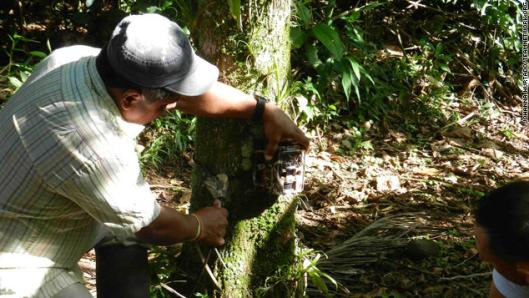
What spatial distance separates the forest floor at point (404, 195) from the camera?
3.69 metres

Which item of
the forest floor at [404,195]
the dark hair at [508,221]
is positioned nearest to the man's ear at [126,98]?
the dark hair at [508,221]

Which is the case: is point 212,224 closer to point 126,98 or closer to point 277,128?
point 277,128

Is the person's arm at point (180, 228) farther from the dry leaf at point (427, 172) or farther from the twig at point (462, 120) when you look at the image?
the twig at point (462, 120)

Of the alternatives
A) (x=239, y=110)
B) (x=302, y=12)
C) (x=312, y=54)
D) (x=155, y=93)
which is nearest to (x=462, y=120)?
(x=312, y=54)

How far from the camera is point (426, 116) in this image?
5840mm

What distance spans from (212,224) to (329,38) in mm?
1957

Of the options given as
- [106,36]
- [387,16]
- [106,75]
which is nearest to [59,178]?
[106,75]

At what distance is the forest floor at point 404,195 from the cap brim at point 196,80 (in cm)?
156

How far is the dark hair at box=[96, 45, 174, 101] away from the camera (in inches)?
86.0

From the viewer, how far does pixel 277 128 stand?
278cm

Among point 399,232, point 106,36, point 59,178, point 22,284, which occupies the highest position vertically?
point 59,178

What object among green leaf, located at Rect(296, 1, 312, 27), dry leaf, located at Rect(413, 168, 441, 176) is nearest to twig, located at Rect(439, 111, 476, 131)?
dry leaf, located at Rect(413, 168, 441, 176)

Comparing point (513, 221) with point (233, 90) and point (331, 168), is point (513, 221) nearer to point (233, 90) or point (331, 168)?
point (233, 90)

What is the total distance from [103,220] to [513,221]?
1360 millimetres
